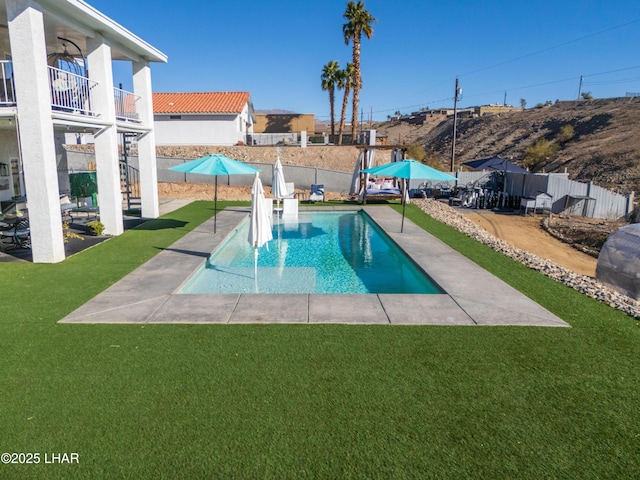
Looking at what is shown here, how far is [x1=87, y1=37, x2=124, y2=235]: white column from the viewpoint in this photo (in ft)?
41.9

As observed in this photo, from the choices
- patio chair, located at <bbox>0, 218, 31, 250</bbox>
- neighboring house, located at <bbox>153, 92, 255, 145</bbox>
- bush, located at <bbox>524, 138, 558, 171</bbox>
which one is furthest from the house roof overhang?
bush, located at <bbox>524, 138, 558, 171</bbox>

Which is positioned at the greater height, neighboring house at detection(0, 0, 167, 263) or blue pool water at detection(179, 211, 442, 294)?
neighboring house at detection(0, 0, 167, 263)

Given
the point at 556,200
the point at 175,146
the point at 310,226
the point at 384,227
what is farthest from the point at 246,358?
the point at 175,146

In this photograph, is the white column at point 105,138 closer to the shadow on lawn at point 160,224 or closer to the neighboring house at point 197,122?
the shadow on lawn at point 160,224

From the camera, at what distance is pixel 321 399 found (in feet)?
15.7

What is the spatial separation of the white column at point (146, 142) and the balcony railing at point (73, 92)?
9.44ft

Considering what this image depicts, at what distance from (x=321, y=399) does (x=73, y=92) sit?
11511 mm

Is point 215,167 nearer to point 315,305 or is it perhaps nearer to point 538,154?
point 315,305

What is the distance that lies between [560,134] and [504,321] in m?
52.0

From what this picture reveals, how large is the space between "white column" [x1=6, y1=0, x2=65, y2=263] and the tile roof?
93.7 feet

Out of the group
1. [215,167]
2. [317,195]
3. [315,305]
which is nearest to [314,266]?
[315,305]

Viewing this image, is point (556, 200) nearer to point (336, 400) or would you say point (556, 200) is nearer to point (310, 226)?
point (310, 226)

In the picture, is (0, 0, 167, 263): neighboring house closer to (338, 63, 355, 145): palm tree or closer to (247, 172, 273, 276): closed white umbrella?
(247, 172, 273, 276): closed white umbrella

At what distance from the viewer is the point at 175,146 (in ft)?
121
